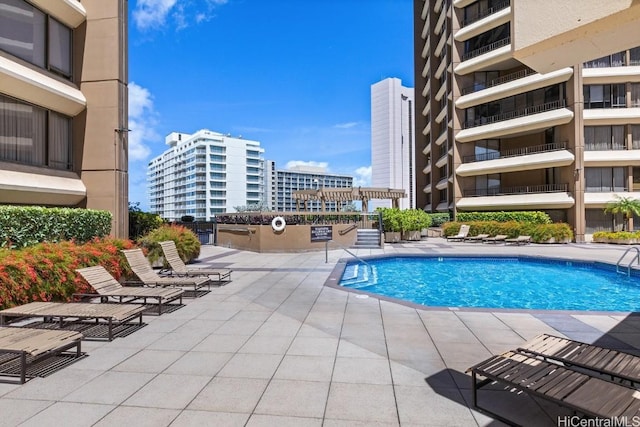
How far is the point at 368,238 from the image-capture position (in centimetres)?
2183

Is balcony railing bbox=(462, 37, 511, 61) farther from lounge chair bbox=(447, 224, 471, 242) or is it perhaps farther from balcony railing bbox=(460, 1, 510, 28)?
lounge chair bbox=(447, 224, 471, 242)

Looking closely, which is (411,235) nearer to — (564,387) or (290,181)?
(564,387)

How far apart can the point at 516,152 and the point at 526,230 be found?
10.3 m

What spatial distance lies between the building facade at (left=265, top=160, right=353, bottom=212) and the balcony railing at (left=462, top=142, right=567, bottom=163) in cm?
12881

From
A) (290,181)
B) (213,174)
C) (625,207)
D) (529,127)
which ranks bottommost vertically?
(625,207)

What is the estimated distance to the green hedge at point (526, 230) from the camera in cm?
2492

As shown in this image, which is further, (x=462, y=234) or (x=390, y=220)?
(x=462, y=234)

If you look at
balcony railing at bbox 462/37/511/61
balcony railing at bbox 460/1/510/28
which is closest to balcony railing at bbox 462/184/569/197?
balcony railing at bbox 462/37/511/61

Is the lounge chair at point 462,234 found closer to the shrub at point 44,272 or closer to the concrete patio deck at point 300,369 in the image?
the concrete patio deck at point 300,369

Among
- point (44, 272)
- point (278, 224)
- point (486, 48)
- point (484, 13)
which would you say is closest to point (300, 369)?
point (44, 272)

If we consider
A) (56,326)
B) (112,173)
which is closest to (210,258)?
(112,173)

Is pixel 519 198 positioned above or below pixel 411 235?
above

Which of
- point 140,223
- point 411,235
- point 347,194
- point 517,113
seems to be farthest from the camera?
point 517,113

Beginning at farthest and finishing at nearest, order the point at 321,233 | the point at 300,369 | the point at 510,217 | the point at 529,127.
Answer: the point at 529,127 < the point at 510,217 < the point at 321,233 < the point at 300,369
